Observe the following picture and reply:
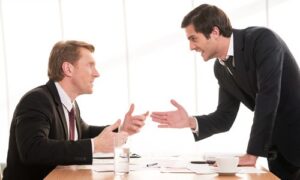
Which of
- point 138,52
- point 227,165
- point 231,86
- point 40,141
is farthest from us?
point 138,52

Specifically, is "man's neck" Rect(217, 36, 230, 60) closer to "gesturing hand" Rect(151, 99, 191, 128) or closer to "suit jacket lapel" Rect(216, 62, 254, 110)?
"suit jacket lapel" Rect(216, 62, 254, 110)

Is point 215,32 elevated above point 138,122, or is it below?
above

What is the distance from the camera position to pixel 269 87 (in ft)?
7.04

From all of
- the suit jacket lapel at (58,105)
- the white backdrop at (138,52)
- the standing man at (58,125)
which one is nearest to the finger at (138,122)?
the standing man at (58,125)

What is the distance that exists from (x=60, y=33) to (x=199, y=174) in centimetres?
259

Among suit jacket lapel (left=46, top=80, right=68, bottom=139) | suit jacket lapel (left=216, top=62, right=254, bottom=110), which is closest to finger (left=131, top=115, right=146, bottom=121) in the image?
suit jacket lapel (left=46, top=80, right=68, bottom=139)

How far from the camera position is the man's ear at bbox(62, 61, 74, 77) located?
2.61 meters

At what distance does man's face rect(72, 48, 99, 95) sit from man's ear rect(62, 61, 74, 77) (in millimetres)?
23

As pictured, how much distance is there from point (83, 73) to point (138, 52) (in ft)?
5.15

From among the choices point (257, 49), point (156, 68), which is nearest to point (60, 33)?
point (156, 68)

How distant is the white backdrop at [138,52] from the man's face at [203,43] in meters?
1.56

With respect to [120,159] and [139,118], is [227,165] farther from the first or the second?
[139,118]

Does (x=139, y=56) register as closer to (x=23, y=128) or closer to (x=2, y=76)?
(x=2, y=76)

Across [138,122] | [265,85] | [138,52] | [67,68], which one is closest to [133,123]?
[138,122]
